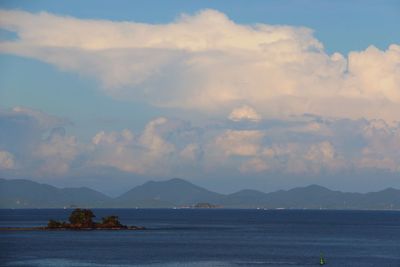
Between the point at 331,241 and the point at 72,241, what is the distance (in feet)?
207

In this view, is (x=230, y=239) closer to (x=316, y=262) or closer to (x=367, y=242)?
(x=367, y=242)

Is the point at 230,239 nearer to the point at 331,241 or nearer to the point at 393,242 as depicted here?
the point at 331,241

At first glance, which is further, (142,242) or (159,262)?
(142,242)

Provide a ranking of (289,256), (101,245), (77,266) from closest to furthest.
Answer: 1. (77,266)
2. (289,256)
3. (101,245)

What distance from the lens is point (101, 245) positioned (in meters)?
160

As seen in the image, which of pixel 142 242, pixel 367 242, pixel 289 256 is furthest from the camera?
pixel 367 242

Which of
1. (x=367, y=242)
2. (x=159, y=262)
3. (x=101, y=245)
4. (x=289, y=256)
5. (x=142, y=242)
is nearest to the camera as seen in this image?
(x=159, y=262)

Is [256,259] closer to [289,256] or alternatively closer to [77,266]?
[289,256]

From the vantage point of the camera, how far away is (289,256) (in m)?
137

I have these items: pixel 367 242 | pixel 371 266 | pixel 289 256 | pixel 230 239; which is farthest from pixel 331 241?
pixel 371 266

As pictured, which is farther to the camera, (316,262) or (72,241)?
(72,241)

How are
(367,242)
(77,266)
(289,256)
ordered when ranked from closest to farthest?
(77,266) < (289,256) < (367,242)

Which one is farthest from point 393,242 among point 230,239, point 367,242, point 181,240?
point 181,240

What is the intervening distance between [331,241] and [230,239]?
25.0 m
